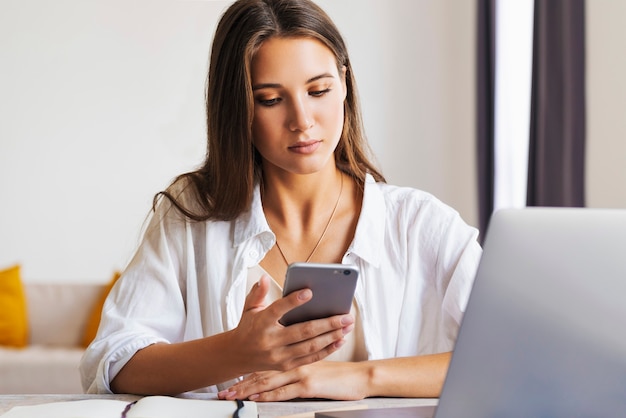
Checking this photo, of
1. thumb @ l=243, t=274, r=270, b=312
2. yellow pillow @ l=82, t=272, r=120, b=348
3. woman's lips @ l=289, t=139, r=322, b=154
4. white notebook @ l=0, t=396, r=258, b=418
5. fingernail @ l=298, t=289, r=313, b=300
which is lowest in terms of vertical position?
yellow pillow @ l=82, t=272, r=120, b=348

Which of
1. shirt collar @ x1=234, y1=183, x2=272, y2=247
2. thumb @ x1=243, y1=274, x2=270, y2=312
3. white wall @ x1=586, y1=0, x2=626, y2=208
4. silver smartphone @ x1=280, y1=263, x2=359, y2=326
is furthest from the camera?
white wall @ x1=586, y1=0, x2=626, y2=208

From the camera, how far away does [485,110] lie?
15.9 feet

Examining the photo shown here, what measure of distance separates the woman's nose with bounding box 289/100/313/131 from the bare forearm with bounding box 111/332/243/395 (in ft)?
1.56

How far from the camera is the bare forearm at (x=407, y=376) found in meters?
1.49

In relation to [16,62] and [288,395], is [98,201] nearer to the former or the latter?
[16,62]

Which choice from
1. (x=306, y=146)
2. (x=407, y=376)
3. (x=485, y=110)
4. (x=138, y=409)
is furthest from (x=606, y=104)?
(x=138, y=409)

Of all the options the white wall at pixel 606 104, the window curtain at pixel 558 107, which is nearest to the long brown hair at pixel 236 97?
the white wall at pixel 606 104

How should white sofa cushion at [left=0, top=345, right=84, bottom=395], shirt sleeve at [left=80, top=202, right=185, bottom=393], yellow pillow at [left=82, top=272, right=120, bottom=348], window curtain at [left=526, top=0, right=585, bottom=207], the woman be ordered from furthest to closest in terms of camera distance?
yellow pillow at [left=82, top=272, right=120, bottom=348] < white sofa cushion at [left=0, top=345, right=84, bottom=395] < window curtain at [left=526, top=0, right=585, bottom=207] < the woman < shirt sleeve at [left=80, top=202, right=185, bottom=393]

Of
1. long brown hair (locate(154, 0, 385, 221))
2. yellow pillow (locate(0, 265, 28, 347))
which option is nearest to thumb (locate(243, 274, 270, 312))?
long brown hair (locate(154, 0, 385, 221))

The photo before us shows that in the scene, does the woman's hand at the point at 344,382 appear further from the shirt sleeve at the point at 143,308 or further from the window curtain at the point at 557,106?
the window curtain at the point at 557,106

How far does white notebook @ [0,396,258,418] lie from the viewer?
117 cm

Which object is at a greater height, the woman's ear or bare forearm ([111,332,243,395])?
the woman's ear

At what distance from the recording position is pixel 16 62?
16.1ft

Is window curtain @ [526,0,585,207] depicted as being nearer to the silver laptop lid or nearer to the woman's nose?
the woman's nose
